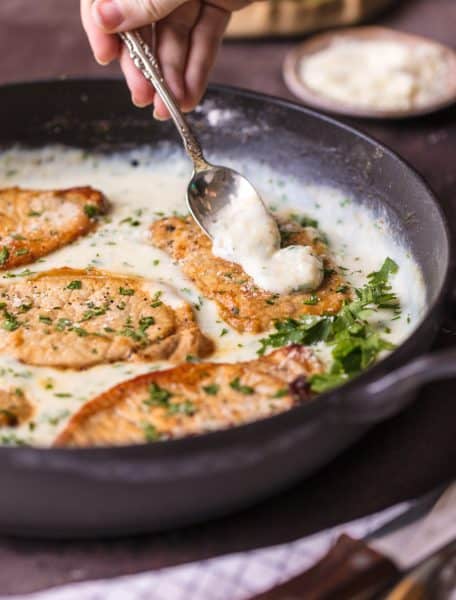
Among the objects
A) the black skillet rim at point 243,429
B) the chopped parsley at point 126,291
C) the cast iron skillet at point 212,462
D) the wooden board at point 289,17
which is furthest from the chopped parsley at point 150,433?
the wooden board at point 289,17

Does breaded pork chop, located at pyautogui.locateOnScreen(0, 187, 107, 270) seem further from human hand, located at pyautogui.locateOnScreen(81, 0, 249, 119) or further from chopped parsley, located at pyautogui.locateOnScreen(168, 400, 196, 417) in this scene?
chopped parsley, located at pyautogui.locateOnScreen(168, 400, 196, 417)

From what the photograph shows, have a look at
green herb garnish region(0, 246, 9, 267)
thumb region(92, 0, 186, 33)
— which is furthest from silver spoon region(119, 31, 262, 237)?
green herb garnish region(0, 246, 9, 267)

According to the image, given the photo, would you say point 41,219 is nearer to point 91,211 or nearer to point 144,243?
point 91,211

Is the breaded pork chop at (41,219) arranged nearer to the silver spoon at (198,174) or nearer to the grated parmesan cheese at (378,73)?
the silver spoon at (198,174)

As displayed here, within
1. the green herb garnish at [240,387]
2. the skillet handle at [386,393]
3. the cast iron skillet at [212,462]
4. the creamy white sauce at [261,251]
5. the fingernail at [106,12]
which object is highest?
the fingernail at [106,12]

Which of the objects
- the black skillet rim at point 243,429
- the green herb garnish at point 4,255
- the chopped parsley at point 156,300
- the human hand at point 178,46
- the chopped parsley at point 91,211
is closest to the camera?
the black skillet rim at point 243,429

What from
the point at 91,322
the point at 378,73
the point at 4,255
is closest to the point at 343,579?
the point at 91,322
